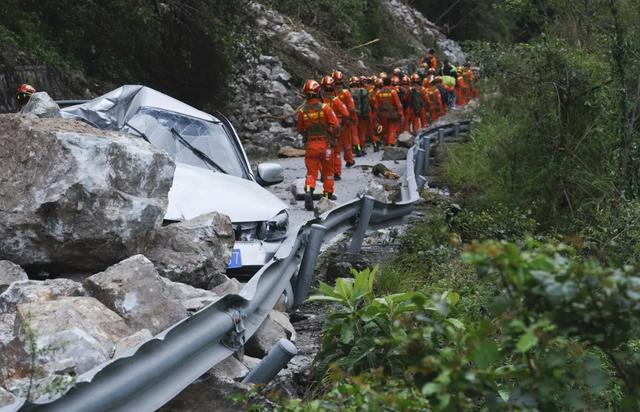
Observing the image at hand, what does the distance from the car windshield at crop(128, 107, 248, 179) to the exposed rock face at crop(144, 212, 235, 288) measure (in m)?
2.43

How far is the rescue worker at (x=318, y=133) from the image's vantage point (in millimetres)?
15406

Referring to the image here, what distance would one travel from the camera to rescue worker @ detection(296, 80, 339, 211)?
15406 millimetres

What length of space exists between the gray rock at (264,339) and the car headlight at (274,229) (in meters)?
2.14

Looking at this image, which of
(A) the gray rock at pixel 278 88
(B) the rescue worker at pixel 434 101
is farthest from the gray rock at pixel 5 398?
(B) the rescue worker at pixel 434 101

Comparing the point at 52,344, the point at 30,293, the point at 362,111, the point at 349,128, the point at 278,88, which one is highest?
the point at 52,344

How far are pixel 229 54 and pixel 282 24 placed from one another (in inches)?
370

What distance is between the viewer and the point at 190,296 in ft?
17.5

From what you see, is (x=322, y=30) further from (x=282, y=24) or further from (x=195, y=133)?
(x=195, y=133)

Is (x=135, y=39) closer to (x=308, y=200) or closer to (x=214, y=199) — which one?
(x=308, y=200)

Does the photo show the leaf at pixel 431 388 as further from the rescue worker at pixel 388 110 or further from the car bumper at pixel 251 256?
the rescue worker at pixel 388 110

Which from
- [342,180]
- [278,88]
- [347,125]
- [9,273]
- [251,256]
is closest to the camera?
[9,273]

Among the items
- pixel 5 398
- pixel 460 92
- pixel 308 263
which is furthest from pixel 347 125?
pixel 460 92

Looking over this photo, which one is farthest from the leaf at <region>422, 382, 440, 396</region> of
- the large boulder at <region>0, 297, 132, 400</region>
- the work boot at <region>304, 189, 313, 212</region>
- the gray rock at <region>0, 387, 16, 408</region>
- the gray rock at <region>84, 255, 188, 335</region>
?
the work boot at <region>304, 189, 313, 212</region>

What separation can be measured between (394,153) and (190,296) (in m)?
17.3
